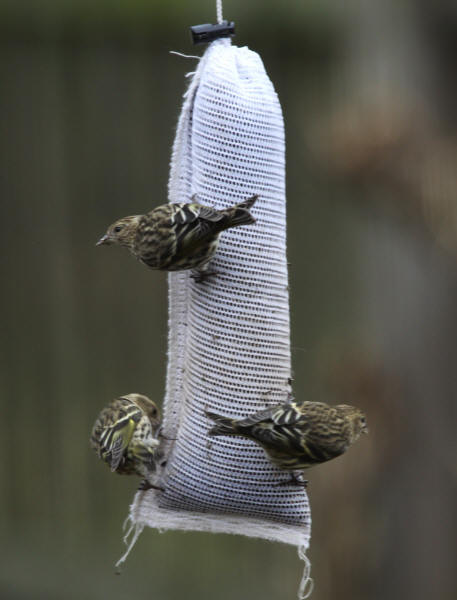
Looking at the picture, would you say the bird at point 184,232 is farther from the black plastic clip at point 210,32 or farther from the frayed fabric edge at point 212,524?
the frayed fabric edge at point 212,524

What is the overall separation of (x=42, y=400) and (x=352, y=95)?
2876 millimetres

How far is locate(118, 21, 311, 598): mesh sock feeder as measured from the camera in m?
3.12

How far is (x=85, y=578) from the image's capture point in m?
6.45

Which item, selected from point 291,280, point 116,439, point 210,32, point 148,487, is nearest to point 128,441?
point 116,439

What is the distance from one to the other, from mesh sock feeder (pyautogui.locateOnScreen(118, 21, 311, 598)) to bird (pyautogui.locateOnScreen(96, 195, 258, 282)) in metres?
0.20

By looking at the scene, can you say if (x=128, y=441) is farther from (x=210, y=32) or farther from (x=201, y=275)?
(x=210, y=32)

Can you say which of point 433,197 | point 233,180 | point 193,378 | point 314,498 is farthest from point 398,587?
point 233,180

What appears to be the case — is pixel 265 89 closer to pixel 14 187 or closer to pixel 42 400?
pixel 14 187

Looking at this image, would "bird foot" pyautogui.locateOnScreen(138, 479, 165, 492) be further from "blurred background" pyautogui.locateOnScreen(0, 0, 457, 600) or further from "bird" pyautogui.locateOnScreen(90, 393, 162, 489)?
"blurred background" pyautogui.locateOnScreen(0, 0, 457, 600)

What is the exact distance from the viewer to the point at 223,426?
9.66ft

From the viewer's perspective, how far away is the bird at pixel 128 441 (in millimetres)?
3199

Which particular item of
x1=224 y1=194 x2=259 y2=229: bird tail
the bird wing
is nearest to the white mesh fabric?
the bird wing

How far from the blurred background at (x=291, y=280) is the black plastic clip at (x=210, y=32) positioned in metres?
1.47

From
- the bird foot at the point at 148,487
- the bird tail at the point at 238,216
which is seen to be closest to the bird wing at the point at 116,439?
the bird foot at the point at 148,487
